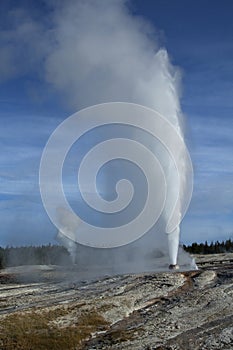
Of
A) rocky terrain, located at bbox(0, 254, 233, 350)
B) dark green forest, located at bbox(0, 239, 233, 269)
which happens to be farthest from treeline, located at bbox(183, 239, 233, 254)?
rocky terrain, located at bbox(0, 254, 233, 350)

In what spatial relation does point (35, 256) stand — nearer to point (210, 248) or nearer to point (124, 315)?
point (210, 248)

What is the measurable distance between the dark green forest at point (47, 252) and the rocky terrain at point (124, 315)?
245 ft

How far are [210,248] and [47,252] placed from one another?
1715 inches

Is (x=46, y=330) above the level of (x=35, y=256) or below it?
below

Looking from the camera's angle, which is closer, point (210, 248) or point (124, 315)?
point (124, 315)

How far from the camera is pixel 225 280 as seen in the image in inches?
2068

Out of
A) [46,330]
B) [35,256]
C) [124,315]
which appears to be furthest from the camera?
[35,256]

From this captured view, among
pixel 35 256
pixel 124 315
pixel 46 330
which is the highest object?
pixel 35 256

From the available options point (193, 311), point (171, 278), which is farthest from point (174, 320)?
point (171, 278)

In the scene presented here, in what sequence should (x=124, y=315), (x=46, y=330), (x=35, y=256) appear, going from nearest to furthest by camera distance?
(x=46, y=330)
(x=124, y=315)
(x=35, y=256)

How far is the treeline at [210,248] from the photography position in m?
139

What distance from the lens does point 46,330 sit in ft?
105

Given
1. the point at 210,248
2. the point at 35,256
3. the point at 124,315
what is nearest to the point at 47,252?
the point at 35,256

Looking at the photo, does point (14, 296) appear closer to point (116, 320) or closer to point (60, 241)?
point (116, 320)
